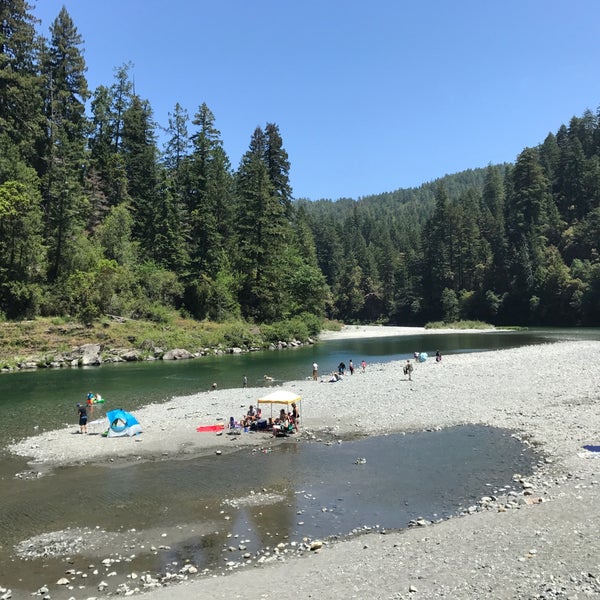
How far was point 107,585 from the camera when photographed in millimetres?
10719

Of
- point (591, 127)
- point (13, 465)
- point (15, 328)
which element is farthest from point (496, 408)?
point (591, 127)

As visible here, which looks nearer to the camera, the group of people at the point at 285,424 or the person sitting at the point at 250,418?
the group of people at the point at 285,424

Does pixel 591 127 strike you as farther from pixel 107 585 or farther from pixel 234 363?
pixel 107 585

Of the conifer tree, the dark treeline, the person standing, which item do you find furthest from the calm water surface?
the conifer tree

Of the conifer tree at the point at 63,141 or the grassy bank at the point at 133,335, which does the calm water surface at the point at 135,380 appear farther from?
the conifer tree at the point at 63,141

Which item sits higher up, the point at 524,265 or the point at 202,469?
the point at 524,265

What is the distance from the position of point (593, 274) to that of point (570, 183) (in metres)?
33.9

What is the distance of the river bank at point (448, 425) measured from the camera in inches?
391

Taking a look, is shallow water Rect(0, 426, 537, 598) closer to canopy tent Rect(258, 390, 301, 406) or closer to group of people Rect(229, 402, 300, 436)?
group of people Rect(229, 402, 300, 436)

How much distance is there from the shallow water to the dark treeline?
42955 millimetres

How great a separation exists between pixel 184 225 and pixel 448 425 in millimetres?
61439

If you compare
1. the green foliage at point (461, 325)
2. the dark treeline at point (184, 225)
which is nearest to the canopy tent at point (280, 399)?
the dark treeline at point (184, 225)

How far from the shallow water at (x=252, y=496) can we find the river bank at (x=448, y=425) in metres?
1.13

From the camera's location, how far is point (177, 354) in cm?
5509
